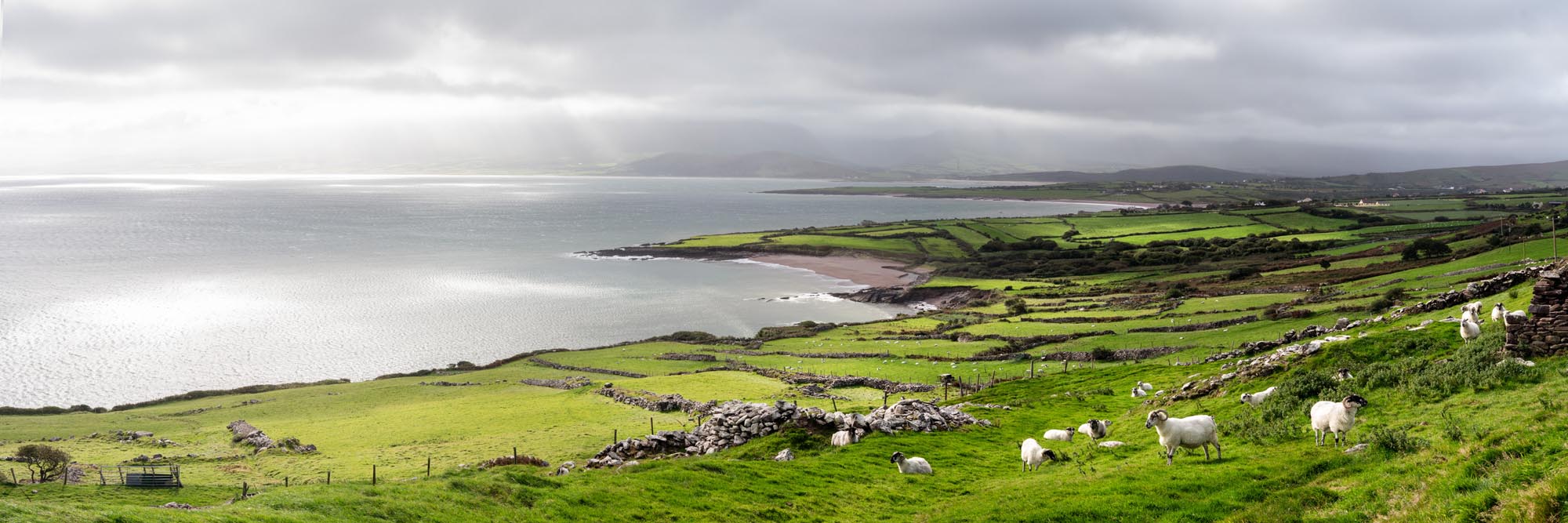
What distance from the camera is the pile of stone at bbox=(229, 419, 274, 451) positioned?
38.3 metres

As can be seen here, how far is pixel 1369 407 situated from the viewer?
2027cm

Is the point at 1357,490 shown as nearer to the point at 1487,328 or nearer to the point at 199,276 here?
the point at 1487,328

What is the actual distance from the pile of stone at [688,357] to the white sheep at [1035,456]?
149 ft

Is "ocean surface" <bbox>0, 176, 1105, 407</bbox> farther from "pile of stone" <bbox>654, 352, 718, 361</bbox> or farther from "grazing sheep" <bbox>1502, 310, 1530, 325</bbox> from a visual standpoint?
"grazing sheep" <bbox>1502, 310, 1530, 325</bbox>

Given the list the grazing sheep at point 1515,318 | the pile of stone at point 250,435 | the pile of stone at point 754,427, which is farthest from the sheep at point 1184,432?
the pile of stone at point 250,435

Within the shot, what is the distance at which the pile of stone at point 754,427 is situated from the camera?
28.3 meters

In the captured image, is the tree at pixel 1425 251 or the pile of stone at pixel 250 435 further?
the tree at pixel 1425 251

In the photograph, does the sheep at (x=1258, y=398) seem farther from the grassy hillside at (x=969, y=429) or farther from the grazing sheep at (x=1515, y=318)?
the grazing sheep at (x=1515, y=318)

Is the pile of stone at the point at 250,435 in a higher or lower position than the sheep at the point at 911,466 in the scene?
lower

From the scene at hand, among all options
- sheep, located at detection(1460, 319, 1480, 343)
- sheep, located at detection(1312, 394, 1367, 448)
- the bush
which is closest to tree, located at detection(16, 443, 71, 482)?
sheep, located at detection(1312, 394, 1367, 448)

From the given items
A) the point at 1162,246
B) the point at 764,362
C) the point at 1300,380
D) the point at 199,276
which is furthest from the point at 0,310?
the point at 1162,246

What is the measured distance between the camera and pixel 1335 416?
17578mm

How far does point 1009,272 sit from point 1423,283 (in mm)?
69218

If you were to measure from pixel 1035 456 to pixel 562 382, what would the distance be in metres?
42.3
